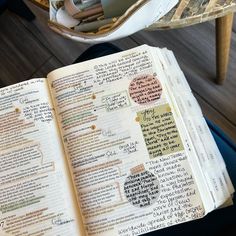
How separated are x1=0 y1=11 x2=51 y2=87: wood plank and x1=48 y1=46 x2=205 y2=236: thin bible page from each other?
51 centimetres

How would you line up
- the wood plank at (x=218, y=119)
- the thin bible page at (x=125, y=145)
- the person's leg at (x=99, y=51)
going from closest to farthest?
the thin bible page at (x=125, y=145) < the person's leg at (x=99, y=51) < the wood plank at (x=218, y=119)

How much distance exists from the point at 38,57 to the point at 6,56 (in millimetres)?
98

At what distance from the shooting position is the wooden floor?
938mm

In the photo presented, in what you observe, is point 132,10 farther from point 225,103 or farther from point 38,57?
point 38,57

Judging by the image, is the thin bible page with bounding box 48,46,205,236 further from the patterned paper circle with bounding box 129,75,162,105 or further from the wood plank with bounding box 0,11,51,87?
the wood plank with bounding box 0,11,51,87

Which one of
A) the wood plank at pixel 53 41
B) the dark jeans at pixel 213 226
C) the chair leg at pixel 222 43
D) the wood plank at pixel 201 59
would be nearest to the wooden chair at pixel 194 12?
the chair leg at pixel 222 43

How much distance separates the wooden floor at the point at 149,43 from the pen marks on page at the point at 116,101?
42 cm

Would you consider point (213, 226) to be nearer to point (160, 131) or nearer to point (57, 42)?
point (160, 131)

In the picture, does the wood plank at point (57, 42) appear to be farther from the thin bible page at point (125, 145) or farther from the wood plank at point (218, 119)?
the thin bible page at point (125, 145)

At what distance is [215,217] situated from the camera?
0.59m

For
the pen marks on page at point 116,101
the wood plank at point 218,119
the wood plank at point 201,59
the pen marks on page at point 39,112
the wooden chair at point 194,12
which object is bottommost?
the wood plank at point 218,119

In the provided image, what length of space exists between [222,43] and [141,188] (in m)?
0.41

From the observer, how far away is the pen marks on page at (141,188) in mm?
513

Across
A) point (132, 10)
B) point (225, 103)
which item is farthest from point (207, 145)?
point (225, 103)
